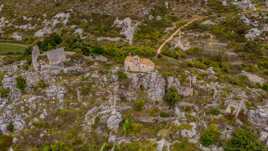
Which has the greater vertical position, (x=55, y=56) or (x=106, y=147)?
(x=55, y=56)

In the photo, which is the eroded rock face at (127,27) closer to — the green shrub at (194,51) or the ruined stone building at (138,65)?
the green shrub at (194,51)

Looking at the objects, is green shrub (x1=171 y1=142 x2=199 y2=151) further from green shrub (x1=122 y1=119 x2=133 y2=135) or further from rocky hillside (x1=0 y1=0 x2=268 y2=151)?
green shrub (x1=122 y1=119 x2=133 y2=135)

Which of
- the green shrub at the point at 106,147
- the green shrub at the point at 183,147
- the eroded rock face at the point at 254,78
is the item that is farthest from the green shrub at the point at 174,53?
the green shrub at the point at 106,147

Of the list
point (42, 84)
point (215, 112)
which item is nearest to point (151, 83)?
point (215, 112)

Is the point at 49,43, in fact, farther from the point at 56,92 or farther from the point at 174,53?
the point at 174,53

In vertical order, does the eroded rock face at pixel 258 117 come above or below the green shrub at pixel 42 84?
below

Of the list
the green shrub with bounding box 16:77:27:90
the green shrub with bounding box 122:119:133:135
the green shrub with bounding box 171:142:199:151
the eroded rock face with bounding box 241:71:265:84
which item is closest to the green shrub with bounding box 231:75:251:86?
the eroded rock face with bounding box 241:71:265:84
